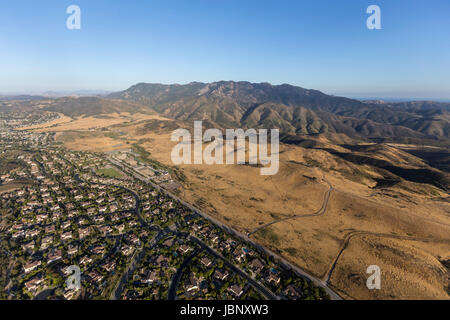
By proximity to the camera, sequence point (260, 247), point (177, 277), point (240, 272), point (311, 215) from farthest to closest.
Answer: point (311, 215) → point (260, 247) → point (240, 272) → point (177, 277)

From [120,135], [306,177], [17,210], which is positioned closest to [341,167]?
[306,177]

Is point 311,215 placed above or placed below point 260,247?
above

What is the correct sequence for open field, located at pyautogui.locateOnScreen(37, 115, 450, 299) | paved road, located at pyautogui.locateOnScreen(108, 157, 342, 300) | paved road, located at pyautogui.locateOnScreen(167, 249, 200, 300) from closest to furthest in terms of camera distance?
paved road, located at pyautogui.locateOnScreen(167, 249, 200, 300) < paved road, located at pyautogui.locateOnScreen(108, 157, 342, 300) < open field, located at pyautogui.locateOnScreen(37, 115, 450, 299)

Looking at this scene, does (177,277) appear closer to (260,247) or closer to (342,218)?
(260,247)

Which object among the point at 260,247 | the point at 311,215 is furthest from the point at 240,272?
the point at 311,215

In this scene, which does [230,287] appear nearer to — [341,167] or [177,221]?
[177,221]

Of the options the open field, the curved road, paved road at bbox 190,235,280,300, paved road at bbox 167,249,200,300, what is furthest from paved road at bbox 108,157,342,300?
paved road at bbox 167,249,200,300

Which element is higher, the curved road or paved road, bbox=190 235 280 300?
the curved road

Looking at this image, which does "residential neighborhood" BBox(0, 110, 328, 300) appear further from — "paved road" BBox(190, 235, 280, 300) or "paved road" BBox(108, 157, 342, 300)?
"paved road" BBox(108, 157, 342, 300)

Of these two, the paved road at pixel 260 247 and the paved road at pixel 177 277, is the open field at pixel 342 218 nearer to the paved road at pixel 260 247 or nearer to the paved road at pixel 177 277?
the paved road at pixel 260 247
